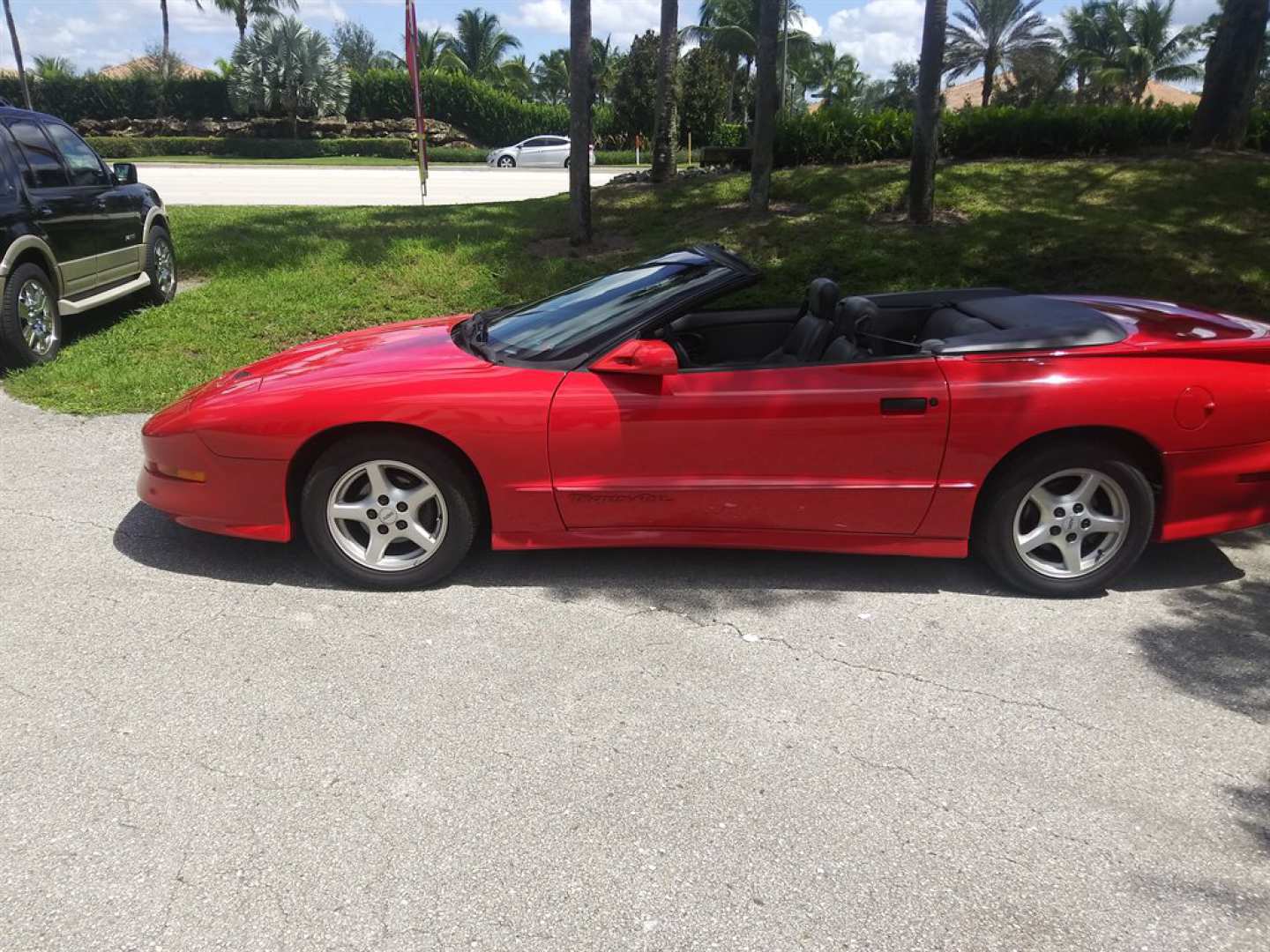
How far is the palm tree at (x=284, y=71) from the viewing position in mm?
40281

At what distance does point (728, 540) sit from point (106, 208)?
22.8ft

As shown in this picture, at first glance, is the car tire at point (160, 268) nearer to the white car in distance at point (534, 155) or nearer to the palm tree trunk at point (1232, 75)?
the palm tree trunk at point (1232, 75)

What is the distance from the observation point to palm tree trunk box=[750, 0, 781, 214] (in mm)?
10344

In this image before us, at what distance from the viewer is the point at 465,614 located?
3.76 meters

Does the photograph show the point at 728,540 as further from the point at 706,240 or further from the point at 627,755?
the point at 706,240

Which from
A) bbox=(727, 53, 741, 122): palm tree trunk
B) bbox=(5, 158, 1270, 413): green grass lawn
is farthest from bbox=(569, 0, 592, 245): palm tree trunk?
bbox=(727, 53, 741, 122): palm tree trunk

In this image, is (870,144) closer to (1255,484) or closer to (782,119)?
(782,119)

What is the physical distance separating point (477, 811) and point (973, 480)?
7.63 feet

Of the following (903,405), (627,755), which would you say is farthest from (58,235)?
(627,755)

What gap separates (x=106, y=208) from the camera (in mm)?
8211

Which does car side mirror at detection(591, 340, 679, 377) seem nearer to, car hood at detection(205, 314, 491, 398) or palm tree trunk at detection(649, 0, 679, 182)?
car hood at detection(205, 314, 491, 398)

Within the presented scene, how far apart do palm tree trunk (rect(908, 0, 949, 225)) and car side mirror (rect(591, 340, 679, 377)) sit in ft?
24.0

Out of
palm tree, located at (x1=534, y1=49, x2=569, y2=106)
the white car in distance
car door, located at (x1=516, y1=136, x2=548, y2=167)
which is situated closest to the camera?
the white car in distance

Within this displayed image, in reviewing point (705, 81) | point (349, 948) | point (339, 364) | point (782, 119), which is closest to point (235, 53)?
point (705, 81)
